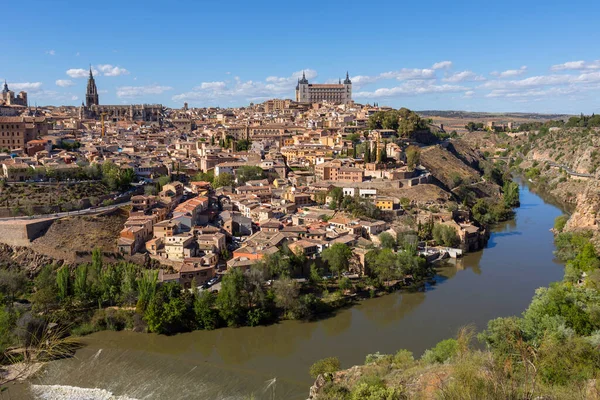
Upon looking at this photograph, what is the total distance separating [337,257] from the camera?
16.7 m

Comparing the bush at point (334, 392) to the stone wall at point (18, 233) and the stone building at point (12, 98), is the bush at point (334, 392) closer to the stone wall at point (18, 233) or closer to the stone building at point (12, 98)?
the stone wall at point (18, 233)

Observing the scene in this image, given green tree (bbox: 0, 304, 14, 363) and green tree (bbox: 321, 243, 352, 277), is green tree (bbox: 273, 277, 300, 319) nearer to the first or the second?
green tree (bbox: 321, 243, 352, 277)

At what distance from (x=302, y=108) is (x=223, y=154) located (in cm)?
2568

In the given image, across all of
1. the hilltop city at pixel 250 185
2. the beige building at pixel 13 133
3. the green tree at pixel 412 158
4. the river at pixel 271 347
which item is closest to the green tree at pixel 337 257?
the hilltop city at pixel 250 185

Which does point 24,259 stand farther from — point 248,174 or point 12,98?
point 12,98

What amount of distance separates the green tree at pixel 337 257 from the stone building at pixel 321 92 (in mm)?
48766

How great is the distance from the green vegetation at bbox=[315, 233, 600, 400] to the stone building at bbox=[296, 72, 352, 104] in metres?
52.6

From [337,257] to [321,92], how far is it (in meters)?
50.0

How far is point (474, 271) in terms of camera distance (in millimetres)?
19688

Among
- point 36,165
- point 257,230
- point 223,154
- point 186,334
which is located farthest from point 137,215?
point 223,154

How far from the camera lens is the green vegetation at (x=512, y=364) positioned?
5305mm

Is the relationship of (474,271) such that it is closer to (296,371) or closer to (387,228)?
(387,228)

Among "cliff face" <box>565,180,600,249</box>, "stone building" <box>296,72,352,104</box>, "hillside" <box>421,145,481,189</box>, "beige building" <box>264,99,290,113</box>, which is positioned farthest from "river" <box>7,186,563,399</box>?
"stone building" <box>296,72,352,104</box>

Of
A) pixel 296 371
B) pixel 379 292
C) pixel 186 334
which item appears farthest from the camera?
pixel 379 292
